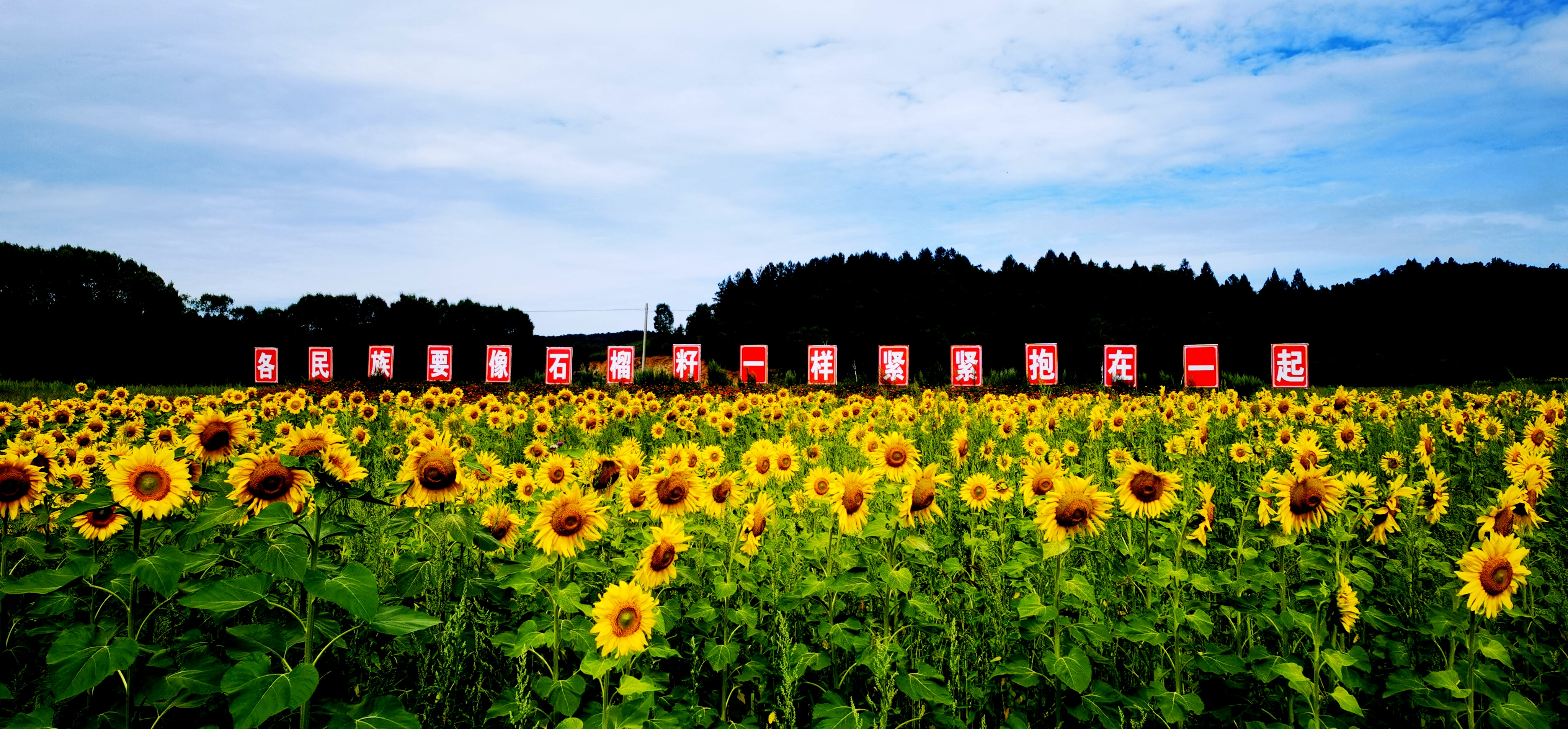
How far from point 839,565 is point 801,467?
3.20 m

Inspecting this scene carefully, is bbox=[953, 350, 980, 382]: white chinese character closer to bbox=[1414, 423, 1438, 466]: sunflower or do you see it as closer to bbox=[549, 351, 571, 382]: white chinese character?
bbox=[549, 351, 571, 382]: white chinese character

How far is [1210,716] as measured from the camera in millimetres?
2506

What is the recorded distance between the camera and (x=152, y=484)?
7.36 feet

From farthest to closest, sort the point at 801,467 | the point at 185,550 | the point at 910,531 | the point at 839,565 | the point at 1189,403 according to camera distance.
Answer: the point at 1189,403 → the point at 801,467 → the point at 910,531 → the point at 839,565 → the point at 185,550

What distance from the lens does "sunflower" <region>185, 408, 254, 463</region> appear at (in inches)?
101

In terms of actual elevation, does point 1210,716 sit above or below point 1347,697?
below

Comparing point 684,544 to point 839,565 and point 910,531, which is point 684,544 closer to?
point 839,565

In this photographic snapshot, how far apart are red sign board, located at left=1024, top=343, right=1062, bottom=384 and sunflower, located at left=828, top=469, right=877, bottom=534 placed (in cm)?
1584

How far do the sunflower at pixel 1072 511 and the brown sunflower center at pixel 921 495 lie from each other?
0.36 meters

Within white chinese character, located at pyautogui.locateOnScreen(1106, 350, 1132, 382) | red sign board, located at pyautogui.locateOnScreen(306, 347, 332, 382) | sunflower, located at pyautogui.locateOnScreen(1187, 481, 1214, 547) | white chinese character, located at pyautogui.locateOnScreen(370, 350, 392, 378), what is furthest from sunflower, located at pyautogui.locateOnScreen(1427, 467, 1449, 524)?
red sign board, located at pyautogui.locateOnScreen(306, 347, 332, 382)

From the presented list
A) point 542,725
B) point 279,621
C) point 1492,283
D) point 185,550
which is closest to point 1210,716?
point 542,725

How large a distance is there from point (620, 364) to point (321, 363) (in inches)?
367

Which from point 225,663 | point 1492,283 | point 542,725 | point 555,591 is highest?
point 1492,283

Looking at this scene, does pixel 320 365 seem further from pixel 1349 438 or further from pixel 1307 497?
pixel 1307 497
